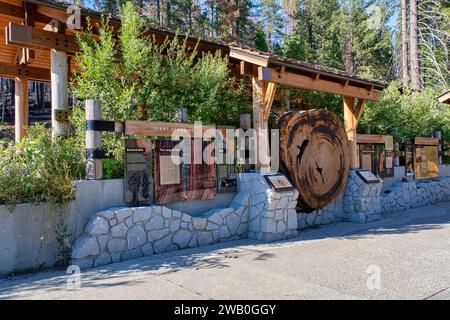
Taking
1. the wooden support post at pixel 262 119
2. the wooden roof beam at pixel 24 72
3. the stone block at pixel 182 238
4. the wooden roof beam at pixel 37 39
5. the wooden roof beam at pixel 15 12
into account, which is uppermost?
the wooden roof beam at pixel 15 12

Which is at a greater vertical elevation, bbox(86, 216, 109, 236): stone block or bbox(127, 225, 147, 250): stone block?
bbox(86, 216, 109, 236): stone block

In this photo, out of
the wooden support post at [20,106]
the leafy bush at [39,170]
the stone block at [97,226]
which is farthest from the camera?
the wooden support post at [20,106]

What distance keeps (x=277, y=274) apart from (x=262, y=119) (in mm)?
3458

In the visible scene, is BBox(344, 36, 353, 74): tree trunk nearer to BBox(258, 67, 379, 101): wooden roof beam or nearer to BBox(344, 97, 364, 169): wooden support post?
BBox(258, 67, 379, 101): wooden roof beam

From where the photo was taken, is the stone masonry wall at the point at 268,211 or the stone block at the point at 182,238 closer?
the stone block at the point at 182,238

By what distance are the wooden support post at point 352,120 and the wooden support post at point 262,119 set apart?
2981 millimetres

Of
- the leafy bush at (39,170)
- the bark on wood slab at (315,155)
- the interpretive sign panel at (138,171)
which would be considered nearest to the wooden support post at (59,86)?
the leafy bush at (39,170)

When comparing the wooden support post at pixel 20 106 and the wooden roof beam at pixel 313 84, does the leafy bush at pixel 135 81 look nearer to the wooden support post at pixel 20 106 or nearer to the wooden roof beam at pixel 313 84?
the wooden roof beam at pixel 313 84

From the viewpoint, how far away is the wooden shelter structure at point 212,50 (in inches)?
258

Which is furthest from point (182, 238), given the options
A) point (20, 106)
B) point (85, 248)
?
point (20, 106)

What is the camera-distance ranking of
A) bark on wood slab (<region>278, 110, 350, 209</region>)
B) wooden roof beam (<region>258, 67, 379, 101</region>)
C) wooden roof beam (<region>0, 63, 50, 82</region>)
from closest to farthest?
wooden roof beam (<region>258, 67, 379, 101</region>)
bark on wood slab (<region>278, 110, 350, 209</region>)
wooden roof beam (<region>0, 63, 50, 82</region>)

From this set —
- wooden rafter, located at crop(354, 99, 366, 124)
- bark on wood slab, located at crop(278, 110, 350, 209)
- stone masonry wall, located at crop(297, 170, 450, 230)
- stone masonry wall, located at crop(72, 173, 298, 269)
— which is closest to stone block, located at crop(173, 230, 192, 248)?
stone masonry wall, located at crop(72, 173, 298, 269)

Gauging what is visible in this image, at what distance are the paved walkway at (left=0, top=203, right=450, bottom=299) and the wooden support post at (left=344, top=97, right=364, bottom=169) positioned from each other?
3055mm

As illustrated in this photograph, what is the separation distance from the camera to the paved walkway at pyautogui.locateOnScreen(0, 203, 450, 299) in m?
4.14
